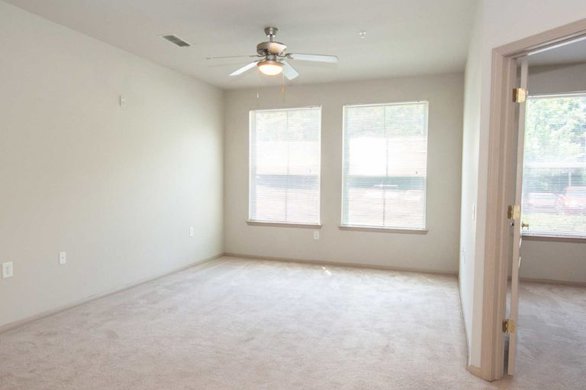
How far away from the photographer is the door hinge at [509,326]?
252 cm

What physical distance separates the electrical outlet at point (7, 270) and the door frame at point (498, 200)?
3.63 m

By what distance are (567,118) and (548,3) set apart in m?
3.31

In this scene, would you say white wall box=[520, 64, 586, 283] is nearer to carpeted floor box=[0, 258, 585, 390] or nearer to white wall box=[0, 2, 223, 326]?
carpeted floor box=[0, 258, 585, 390]

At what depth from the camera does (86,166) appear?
390 centimetres

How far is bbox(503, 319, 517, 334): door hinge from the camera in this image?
8.25 ft

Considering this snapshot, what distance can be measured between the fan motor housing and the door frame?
1702 mm

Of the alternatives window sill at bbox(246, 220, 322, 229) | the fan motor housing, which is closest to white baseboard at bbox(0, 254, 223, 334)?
window sill at bbox(246, 220, 322, 229)

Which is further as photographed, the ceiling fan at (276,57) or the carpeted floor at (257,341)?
the ceiling fan at (276,57)

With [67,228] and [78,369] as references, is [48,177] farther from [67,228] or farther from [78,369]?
[78,369]

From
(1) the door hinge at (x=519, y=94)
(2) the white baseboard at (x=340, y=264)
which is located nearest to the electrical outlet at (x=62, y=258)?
(2) the white baseboard at (x=340, y=264)

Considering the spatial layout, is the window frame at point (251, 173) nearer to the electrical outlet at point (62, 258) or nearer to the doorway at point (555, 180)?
the doorway at point (555, 180)

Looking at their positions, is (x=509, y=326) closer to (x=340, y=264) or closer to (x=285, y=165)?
(x=340, y=264)

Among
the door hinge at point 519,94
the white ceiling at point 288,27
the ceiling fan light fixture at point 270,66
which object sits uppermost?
the white ceiling at point 288,27

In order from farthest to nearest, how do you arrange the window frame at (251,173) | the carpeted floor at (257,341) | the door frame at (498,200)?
the window frame at (251,173) → the carpeted floor at (257,341) → the door frame at (498,200)
